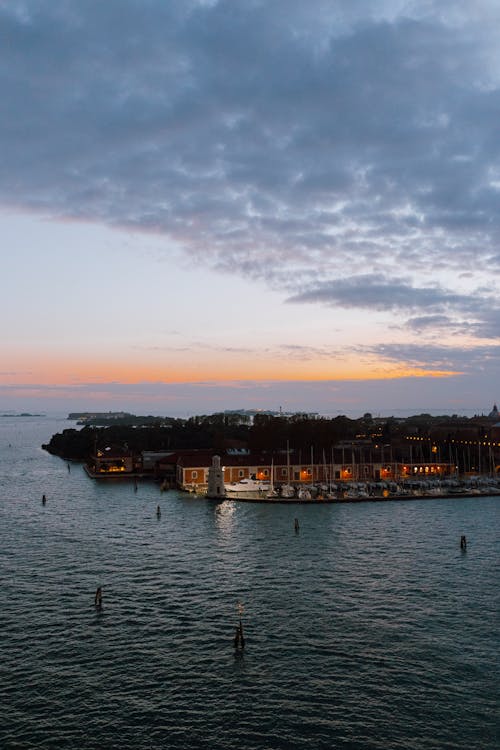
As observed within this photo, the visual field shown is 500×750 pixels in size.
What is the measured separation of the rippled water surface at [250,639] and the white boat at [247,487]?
1253 inches

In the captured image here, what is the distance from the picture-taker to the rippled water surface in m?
29.0

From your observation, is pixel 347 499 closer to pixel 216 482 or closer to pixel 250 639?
pixel 216 482

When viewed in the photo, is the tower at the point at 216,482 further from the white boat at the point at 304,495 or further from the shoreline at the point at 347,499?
the white boat at the point at 304,495

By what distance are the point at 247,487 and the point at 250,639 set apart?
69.4 metres

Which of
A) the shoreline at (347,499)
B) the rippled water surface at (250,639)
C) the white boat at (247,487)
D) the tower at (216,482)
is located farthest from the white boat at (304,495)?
the rippled water surface at (250,639)

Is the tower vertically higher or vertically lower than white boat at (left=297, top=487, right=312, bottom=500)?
higher

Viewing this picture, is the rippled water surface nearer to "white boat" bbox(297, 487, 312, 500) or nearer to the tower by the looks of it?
"white boat" bbox(297, 487, 312, 500)

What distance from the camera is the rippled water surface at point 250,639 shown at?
2902cm

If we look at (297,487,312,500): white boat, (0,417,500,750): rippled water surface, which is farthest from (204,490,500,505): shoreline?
(0,417,500,750): rippled water surface

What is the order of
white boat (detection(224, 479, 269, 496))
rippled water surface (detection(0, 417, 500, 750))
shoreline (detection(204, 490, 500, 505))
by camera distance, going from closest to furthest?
1. rippled water surface (detection(0, 417, 500, 750))
2. shoreline (detection(204, 490, 500, 505))
3. white boat (detection(224, 479, 269, 496))

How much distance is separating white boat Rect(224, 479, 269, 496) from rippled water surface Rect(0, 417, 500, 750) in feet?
104

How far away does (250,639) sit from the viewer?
38844mm

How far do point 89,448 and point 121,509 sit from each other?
104 meters

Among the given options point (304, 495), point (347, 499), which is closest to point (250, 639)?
point (304, 495)
